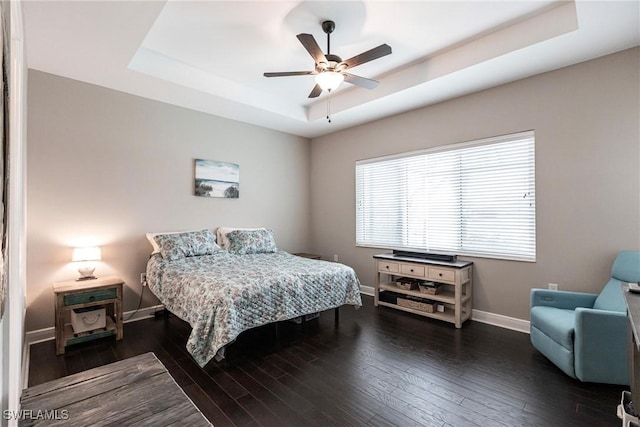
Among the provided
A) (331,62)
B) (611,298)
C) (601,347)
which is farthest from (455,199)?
(331,62)

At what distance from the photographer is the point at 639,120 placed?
8.71 feet

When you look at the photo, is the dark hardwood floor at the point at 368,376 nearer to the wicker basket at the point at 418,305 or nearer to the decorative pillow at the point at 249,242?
the wicker basket at the point at 418,305

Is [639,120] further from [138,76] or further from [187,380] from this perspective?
[138,76]

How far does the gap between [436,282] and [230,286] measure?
2517mm

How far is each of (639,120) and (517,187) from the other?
1.06 metres

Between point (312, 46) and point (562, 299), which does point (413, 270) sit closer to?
point (562, 299)

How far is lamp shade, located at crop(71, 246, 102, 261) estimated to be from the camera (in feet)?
10.2

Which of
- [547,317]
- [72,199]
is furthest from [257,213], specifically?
[547,317]

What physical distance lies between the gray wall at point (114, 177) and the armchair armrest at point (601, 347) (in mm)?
4030

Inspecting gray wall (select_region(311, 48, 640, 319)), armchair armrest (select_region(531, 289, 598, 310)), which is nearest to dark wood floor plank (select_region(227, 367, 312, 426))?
armchair armrest (select_region(531, 289, 598, 310))

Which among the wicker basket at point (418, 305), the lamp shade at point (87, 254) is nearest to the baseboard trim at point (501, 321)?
the wicker basket at point (418, 305)

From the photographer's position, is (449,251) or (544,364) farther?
(449,251)

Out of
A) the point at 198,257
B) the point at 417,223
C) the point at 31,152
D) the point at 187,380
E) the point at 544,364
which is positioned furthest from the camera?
the point at 417,223

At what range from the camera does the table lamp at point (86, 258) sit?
10.2 ft
